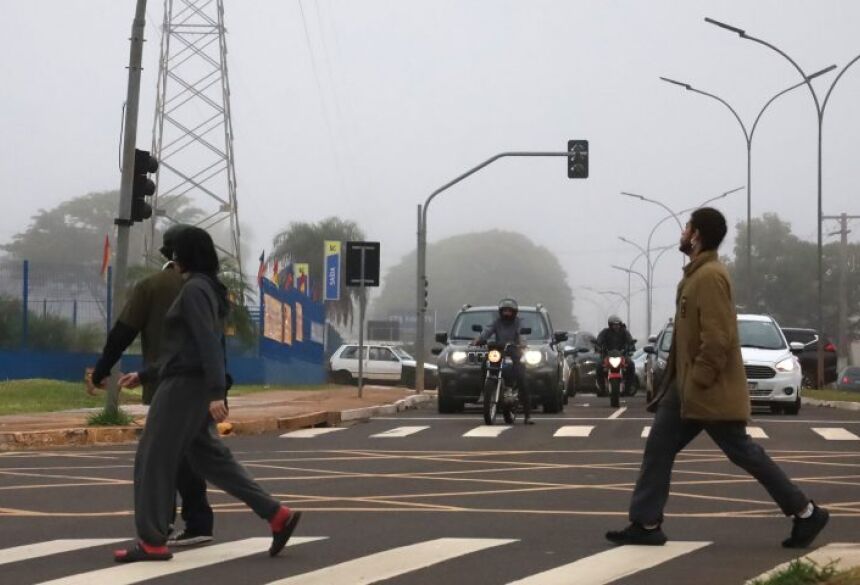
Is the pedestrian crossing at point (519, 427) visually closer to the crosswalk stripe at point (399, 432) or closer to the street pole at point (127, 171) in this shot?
the crosswalk stripe at point (399, 432)

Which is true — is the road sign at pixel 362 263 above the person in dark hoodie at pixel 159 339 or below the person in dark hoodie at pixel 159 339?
above

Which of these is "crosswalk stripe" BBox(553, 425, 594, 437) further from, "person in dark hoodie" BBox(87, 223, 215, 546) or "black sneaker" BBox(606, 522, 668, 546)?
"person in dark hoodie" BBox(87, 223, 215, 546)

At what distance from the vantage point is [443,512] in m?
12.5

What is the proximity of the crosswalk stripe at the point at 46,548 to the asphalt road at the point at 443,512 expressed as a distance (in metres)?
0.01

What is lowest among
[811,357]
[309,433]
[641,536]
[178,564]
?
[178,564]

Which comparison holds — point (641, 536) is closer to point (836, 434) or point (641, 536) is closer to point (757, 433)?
point (757, 433)

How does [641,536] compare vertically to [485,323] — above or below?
below

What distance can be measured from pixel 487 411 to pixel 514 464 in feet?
23.8

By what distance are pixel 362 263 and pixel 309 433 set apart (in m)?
9.84

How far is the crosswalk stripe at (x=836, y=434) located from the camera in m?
21.5

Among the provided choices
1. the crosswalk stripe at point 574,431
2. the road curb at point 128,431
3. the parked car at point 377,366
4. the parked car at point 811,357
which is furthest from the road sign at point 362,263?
the parked car at point 377,366

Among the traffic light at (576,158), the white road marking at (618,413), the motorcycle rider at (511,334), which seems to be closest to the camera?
the motorcycle rider at (511,334)

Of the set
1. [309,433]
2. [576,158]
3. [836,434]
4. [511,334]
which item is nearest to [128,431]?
[309,433]

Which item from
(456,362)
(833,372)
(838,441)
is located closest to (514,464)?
(838,441)
